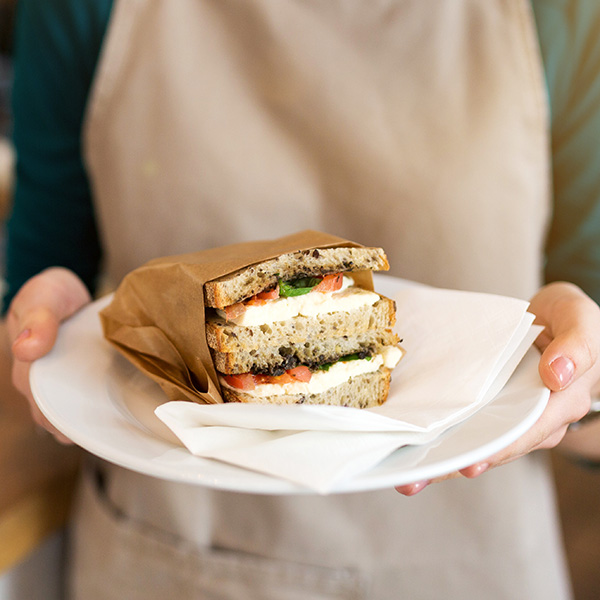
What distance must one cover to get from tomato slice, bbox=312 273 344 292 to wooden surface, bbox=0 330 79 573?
85 centimetres

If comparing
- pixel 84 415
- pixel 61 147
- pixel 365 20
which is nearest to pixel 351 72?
pixel 365 20

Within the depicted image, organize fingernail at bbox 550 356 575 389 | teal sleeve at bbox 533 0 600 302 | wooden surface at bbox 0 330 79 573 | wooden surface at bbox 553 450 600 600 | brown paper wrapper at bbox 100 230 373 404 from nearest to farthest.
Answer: fingernail at bbox 550 356 575 389 < brown paper wrapper at bbox 100 230 373 404 < teal sleeve at bbox 533 0 600 302 < wooden surface at bbox 0 330 79 573 < wooden surface at bbox 553 450 600 600

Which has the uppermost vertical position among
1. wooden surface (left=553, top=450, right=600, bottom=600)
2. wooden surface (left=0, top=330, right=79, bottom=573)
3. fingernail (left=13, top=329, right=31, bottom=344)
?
fingernail (left=13, top=329, right=31, bottom=344)

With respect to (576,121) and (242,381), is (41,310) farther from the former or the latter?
(576,121)

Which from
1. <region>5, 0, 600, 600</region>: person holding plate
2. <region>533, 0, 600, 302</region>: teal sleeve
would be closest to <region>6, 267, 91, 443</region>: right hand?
<region>5, 0, 600, 600</region>: person holding plate

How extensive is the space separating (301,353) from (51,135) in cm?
90

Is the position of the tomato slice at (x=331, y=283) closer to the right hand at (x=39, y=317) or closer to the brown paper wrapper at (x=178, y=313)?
the brown paper wrapper at (x=178, y=313)

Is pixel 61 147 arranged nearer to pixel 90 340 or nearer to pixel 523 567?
pixel 90 340

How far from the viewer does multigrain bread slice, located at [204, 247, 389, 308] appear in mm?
781

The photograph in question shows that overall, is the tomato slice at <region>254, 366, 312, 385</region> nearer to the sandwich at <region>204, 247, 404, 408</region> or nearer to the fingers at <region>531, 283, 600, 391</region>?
the sandwich at <region>204, 247, 404, 408</region>

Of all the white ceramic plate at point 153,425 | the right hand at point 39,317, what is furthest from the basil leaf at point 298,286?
the right hand at point 39,317

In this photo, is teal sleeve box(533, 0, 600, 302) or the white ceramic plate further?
teal sleeve box(533, 0, 600, 302)

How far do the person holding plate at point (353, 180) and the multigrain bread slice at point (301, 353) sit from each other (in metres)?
0.33

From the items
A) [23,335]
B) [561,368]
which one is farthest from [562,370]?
[23,335]
